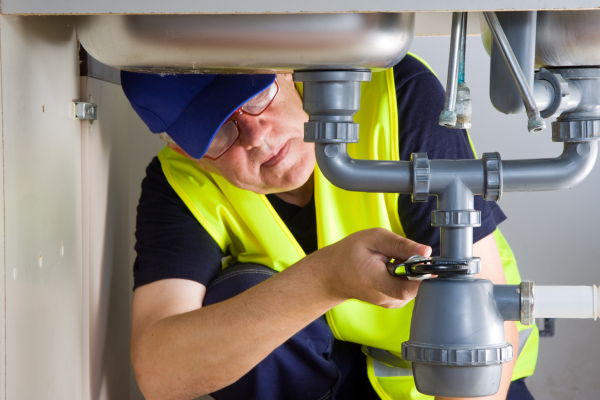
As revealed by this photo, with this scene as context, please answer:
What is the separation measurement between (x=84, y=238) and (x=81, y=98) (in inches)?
6.8

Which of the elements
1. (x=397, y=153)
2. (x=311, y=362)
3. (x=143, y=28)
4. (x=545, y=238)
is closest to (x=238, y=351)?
(x=311, y=362)

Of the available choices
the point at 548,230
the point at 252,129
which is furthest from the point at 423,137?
the point at 548,230

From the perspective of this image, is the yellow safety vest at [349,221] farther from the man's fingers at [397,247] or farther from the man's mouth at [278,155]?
the man's fingers at [397,247]

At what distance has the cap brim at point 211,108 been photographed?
0.61 meters

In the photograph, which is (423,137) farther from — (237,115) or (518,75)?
(518,75)

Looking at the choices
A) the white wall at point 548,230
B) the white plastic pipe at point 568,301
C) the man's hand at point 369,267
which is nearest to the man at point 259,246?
the man's hand at point 369,267

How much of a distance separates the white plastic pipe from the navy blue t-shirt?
19cm

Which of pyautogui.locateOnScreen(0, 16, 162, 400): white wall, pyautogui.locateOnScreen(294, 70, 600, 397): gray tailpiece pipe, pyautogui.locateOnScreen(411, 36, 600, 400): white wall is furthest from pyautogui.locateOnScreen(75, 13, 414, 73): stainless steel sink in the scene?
pyautogui.locateOnScreen(411, 36, 600, 400): white wall

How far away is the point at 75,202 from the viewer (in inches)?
27.3

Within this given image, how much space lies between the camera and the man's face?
27.8 inches

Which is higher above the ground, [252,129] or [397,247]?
[252,129]

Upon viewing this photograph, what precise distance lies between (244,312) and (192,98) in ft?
0.84

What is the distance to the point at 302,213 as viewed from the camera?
912mm

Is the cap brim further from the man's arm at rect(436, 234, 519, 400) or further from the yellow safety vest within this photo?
the man's arm at rect(436, 234, 519, 400)
